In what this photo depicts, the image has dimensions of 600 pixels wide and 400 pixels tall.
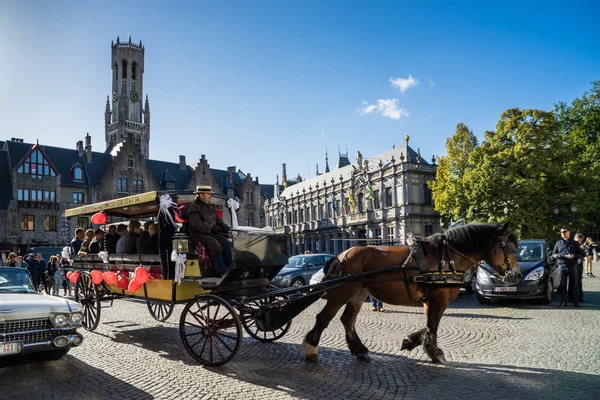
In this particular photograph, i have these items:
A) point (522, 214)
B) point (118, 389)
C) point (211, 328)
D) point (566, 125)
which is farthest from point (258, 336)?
point (566, 125)

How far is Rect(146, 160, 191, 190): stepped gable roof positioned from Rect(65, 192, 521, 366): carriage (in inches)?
2028

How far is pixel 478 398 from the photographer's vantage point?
5.11 m

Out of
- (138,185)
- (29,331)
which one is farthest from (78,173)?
Result: (29,331)

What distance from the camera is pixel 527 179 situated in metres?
31.0

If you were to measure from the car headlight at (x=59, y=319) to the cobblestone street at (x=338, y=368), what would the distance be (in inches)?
28.6

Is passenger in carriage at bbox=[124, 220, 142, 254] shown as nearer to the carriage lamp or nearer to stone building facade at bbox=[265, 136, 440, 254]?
the carriage lamp

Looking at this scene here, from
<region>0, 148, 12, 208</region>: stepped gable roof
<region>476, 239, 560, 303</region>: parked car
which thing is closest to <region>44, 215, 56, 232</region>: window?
<region>0, 148, 12, 208</region>: stepped gable roof

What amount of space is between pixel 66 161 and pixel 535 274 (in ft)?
167

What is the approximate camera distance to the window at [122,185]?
2071 inches

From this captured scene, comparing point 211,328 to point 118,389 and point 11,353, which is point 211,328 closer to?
point 118,389

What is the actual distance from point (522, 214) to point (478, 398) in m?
28.9

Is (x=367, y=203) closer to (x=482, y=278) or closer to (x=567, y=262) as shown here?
(x=482, y=278)

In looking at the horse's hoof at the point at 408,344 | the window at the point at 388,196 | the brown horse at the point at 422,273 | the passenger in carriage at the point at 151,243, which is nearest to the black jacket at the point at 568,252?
the brown horse at the point at 422,273

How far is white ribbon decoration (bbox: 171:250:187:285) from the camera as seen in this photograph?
22.8ft
